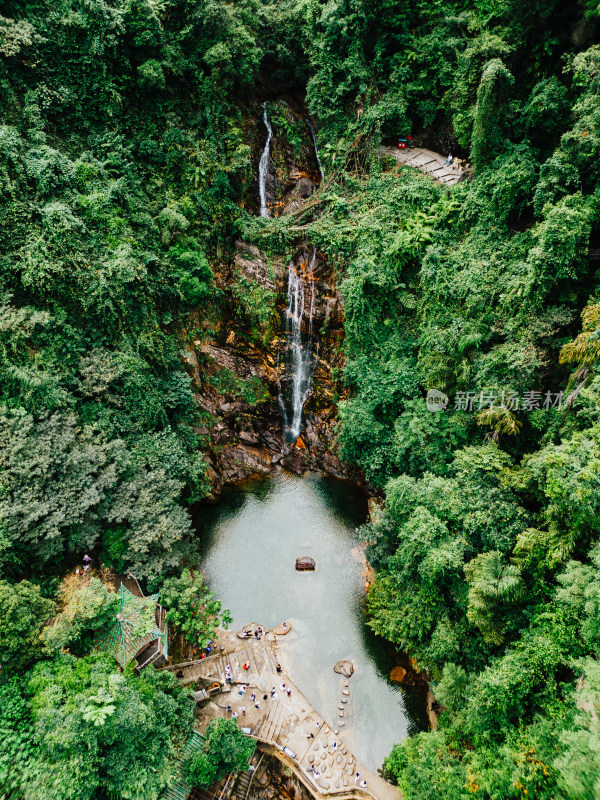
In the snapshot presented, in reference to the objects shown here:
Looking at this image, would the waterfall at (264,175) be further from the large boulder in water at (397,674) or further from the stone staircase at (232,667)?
the large boulder in water at (397,674)

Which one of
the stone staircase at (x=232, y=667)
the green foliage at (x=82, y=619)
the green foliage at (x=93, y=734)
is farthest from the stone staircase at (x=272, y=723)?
the green foliage at (x=82, y=619)

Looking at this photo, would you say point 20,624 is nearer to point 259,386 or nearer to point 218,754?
point 218,754

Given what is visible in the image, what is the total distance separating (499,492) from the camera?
1513 cm

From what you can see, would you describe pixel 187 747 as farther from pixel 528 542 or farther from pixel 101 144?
pixel 101 144

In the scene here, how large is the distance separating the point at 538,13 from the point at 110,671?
3066 centimetres

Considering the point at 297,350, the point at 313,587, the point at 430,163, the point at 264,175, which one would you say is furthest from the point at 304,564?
the point at 264,175

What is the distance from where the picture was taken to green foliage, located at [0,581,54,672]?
12867mm

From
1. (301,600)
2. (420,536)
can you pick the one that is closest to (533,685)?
(420,536)

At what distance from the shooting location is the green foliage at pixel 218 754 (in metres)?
14.6

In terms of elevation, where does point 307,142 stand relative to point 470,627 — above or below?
above

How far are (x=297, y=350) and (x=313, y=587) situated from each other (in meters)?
14.7

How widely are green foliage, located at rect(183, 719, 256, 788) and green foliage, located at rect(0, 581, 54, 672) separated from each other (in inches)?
271

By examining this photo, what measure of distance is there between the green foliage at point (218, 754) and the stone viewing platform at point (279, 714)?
3.72 ft

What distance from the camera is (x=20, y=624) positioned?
13.1 metres
